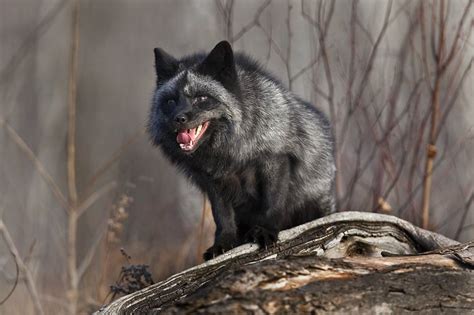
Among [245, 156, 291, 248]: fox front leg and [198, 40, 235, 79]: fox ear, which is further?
[245, 156, 291, 248]: fox front leg

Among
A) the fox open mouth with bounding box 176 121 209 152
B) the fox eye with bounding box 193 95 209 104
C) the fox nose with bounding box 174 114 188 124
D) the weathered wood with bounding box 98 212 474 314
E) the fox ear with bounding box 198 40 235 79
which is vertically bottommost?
the weathered wood with bounding box 98 212 474 314

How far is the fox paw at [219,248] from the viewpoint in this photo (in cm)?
491

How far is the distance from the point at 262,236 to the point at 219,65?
1251 mm

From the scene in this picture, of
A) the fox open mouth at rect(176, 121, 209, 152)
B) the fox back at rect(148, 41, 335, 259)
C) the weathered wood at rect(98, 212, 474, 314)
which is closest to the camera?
the weathered wood at rect(98, 212, 474, 314)

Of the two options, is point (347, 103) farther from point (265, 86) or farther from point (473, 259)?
point (473, 259)

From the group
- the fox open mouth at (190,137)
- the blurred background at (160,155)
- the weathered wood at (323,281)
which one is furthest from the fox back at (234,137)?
the blurred background at (160,155)

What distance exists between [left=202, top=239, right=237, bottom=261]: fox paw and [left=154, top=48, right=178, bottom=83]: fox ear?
1288mm

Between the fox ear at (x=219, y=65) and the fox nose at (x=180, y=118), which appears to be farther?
the fox ear at (x=219, y=65)

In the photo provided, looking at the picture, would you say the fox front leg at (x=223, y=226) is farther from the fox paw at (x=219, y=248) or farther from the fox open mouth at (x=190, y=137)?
the fox open mouth at (x=190, y=137)

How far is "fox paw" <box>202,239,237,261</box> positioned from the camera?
4.91 metres

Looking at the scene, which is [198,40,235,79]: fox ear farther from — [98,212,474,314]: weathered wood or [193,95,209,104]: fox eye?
[98,212,474,314]: weathered wood

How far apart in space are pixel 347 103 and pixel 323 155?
3.21 ft

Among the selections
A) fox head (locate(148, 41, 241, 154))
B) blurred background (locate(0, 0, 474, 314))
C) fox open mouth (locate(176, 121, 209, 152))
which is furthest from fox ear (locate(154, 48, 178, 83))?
blurred background (locate(0, 0, 474, 314))

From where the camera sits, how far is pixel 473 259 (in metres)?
4.17
